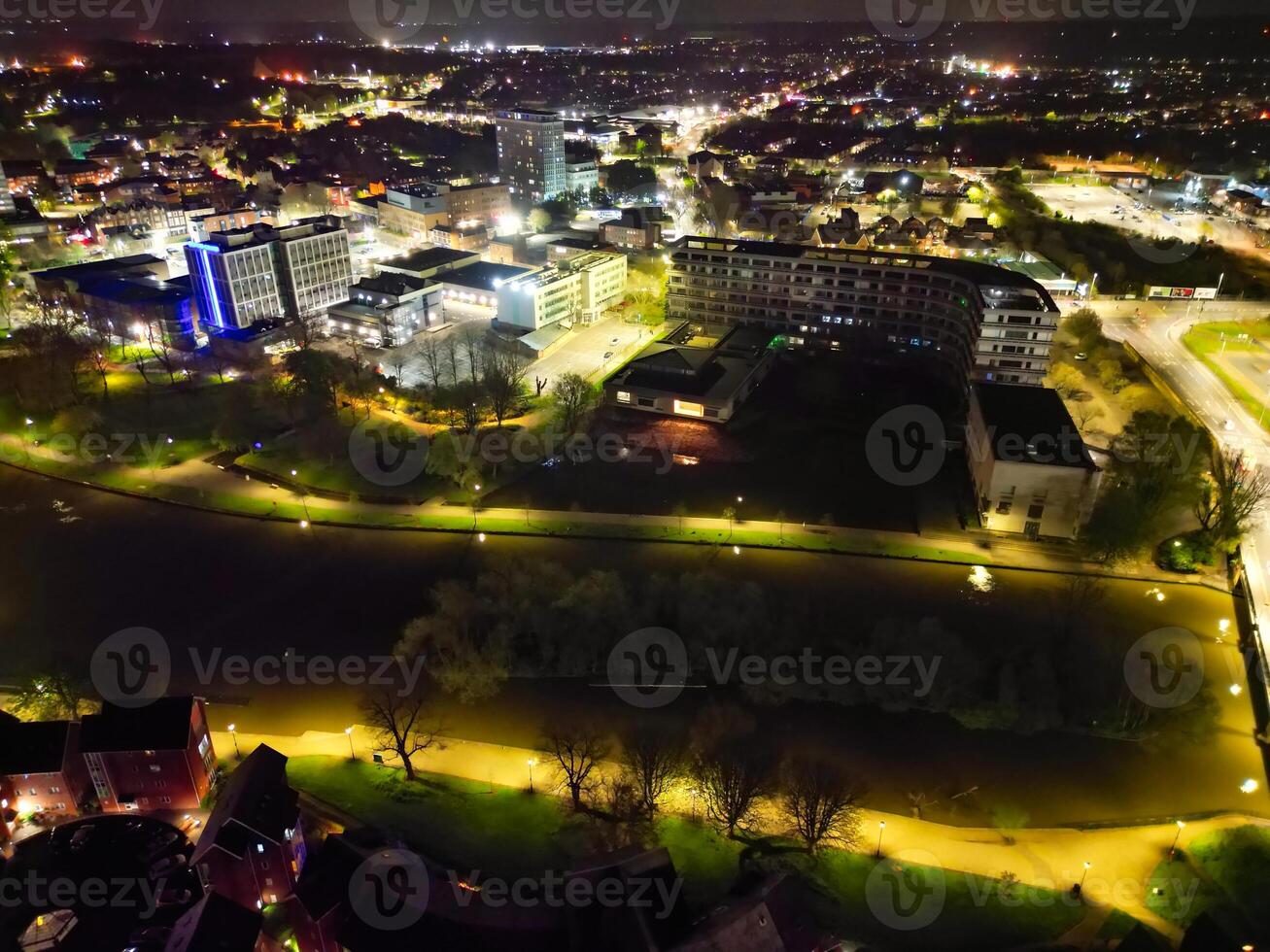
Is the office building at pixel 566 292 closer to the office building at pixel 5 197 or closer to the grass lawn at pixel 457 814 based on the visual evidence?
the grass lawn at pixel 457 814

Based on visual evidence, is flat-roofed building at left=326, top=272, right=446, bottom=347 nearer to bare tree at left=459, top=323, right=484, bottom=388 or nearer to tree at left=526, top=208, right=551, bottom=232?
bare tree at left=459, top=323, right=484, bottom=388

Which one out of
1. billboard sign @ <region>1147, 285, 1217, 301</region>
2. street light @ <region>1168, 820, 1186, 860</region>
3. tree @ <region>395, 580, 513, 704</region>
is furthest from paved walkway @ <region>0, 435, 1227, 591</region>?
billboard sign @ <region>1147, 285, 1217, 301</region>

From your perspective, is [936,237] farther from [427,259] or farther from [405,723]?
[405,723]

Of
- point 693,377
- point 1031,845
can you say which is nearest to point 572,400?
point 693,377

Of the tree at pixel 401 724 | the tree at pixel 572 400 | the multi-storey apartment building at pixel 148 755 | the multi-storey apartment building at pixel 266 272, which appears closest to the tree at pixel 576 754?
the tree at pixel 401 724

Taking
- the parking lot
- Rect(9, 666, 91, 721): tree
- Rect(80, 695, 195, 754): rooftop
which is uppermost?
the parking lot

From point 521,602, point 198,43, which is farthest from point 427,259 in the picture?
point 198,43
